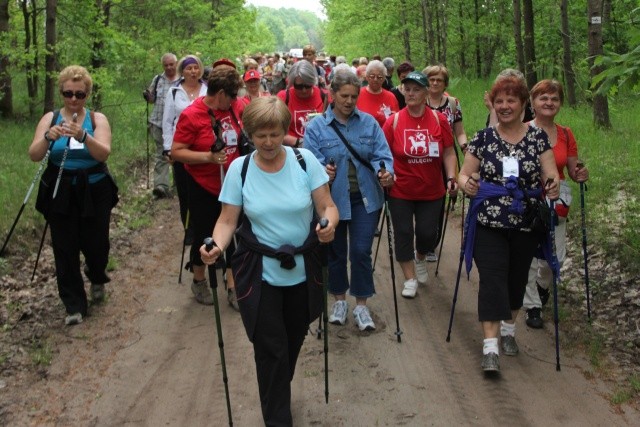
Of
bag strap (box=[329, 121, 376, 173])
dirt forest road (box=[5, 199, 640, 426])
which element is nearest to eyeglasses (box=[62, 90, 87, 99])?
dirt forest road (box=[5, 199, 640, 426])

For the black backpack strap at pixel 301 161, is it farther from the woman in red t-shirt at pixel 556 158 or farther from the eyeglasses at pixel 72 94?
the eyeglasses at pixel 72 94

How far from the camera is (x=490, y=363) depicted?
17.6 feet

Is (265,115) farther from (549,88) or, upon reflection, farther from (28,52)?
(28,52)

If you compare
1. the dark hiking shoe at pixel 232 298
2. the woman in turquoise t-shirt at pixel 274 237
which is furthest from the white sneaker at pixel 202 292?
the woman in turquoise t-shirt at pixel 274 237

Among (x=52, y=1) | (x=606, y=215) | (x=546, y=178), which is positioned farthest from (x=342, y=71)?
(x=52, y=1)

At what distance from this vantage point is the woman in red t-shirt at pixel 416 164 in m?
6.97

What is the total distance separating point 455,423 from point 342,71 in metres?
3.02

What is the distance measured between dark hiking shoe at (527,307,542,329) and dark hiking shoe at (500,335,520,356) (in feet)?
2.10

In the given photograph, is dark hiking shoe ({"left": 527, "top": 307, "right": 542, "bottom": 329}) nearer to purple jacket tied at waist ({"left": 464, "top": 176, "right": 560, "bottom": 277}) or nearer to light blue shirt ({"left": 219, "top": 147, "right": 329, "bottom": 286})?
purple jacket tied at waist ({"left": 464, "top": 176, "right": 560, "bottom": 277})

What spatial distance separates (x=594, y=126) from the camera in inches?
521

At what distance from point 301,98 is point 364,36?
34016 mm

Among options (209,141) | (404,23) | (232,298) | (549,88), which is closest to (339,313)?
(232,298)

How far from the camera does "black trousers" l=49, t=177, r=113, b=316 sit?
6527 mm

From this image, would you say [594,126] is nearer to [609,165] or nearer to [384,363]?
[609,165]
